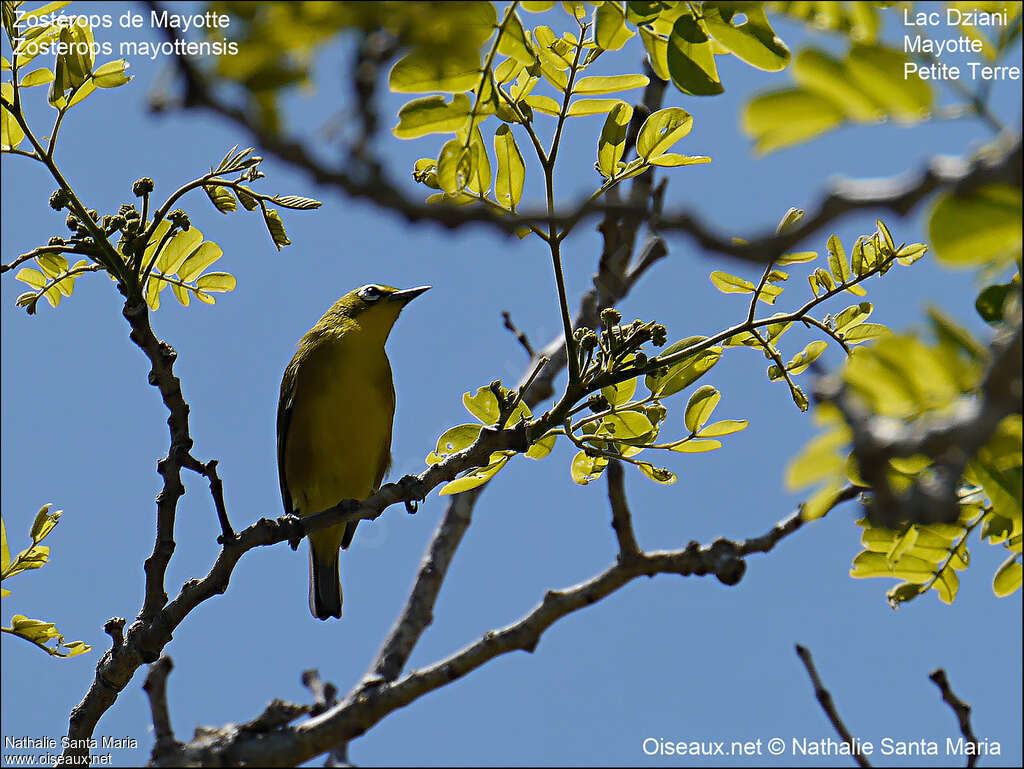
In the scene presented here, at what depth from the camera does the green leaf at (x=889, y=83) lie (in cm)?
179

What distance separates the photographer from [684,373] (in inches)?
146

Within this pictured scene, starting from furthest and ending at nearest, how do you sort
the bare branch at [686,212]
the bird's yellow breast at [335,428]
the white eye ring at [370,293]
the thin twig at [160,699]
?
the white eye ring at [370,293], the bird's yellow breast at [335,428], the thin twig at [160,699], the bare branch at [686,212]

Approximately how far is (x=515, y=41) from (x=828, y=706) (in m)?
2.38

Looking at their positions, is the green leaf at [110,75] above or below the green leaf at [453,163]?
above

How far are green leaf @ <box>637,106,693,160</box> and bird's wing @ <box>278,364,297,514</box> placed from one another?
4.40m

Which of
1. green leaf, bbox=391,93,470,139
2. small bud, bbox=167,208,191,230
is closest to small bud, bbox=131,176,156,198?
small bud, bbox=167,208,191,230

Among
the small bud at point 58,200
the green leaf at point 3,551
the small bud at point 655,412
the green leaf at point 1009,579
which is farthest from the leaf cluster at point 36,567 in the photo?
the green leaf at point 1009,579

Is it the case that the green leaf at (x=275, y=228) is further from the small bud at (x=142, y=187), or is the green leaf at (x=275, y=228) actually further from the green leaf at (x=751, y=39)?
the green leaf at (x=751, y=39)

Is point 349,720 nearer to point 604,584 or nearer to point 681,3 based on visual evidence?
point 604,584

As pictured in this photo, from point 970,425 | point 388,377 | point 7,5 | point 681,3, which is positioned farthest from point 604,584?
point 388,377

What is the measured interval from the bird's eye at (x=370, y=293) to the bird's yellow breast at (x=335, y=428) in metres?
0.74

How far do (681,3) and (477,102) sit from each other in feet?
2.11

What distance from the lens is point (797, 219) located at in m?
3.44

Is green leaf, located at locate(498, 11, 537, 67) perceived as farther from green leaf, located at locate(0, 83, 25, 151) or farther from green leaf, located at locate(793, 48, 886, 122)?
green leaf, located at locate(0, 83, 25, 151)
